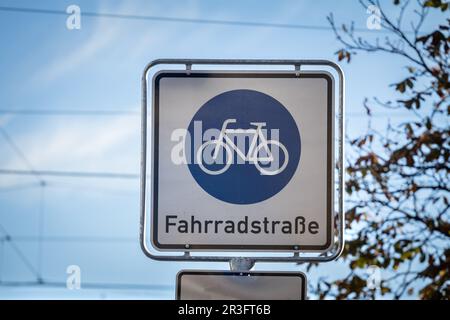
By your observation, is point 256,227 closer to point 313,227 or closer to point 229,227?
point 229,227

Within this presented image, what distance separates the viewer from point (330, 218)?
348cm

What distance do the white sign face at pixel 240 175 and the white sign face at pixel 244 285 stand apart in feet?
0.36

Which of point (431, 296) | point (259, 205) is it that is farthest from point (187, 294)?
point (431, 296)

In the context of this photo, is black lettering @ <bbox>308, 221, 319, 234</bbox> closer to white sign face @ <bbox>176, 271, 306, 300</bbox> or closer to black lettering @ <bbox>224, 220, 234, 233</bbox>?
white sign face @ <bbox>176, 271, 306, 300</bbox>

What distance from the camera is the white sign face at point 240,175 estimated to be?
3445mm

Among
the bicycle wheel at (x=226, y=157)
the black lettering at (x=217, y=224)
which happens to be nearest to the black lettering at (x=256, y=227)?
the black lettering at (x=217, y=224)

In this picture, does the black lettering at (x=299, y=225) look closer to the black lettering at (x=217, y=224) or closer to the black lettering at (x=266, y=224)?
the black lettering at (x=266, y=224)

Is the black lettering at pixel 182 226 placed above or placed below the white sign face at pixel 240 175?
below

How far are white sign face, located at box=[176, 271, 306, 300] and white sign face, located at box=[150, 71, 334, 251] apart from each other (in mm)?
111

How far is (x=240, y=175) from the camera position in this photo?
3457 millimetres

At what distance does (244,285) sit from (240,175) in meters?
0.43

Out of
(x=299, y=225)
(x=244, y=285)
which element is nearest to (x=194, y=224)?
(x=244, y=285)

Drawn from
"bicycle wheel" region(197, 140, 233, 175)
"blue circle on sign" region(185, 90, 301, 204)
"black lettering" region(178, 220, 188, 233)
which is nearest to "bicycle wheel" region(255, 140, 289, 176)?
"blue circle on sign" region(185, 90, 301, 204)
